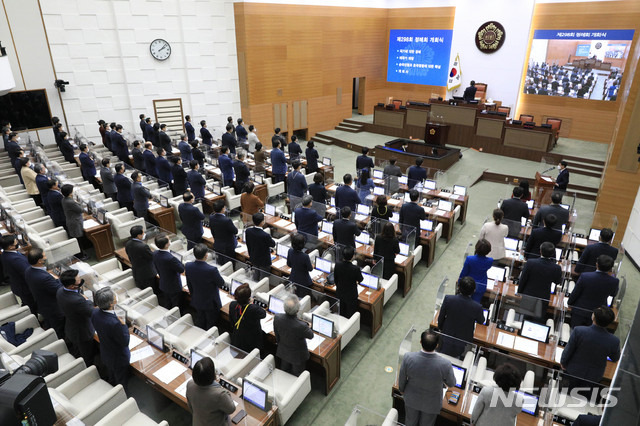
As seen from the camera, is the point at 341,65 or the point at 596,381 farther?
the point at 341,65

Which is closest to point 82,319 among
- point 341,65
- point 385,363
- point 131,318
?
point 131,318

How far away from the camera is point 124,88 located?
13062 mm

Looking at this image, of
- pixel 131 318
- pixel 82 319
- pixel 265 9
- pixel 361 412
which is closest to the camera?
pixel 361 412

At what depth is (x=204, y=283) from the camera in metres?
4.95

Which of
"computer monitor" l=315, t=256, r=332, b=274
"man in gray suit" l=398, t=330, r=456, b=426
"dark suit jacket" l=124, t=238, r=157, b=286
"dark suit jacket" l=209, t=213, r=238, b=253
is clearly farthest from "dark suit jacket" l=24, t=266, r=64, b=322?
"man in gray suit" l=398, t=330, r=456, b=426

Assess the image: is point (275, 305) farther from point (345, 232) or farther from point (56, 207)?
point (56, 207)

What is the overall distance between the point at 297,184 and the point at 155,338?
4.80 m

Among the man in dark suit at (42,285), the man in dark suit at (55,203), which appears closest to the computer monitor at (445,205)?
the man in dark suit at (42,285)

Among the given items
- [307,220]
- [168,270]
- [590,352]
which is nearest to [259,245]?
[307,220]

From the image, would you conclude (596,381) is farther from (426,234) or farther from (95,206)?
(95,206)

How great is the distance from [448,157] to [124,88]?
1074 centimetres

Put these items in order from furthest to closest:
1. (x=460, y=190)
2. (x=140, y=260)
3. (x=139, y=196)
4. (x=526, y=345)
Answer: (x=460, y=190) < (x=139, y=196) < (x=140, y=260) < (x=526, y=345)

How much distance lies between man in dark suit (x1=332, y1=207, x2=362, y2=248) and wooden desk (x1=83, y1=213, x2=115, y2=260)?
4.46m

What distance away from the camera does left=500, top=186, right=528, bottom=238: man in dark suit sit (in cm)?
724
